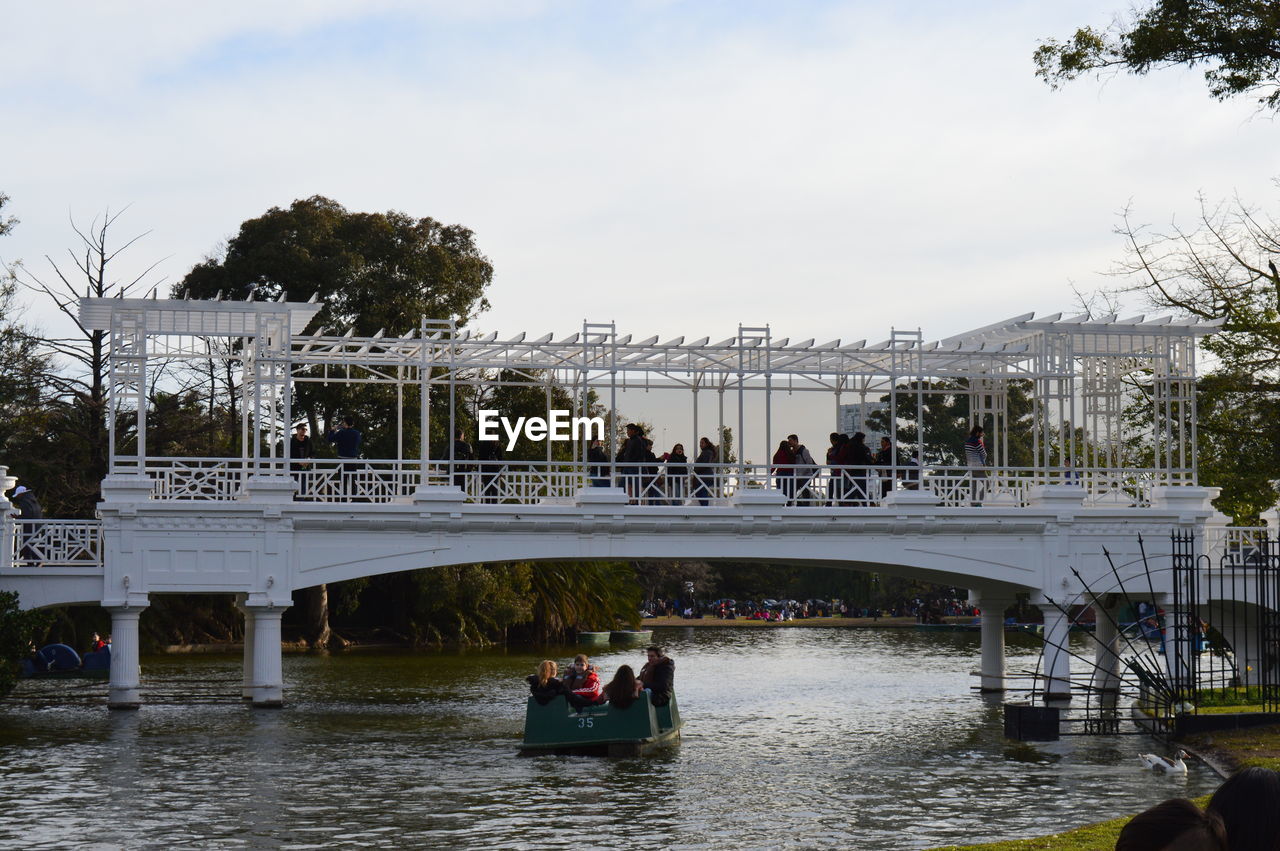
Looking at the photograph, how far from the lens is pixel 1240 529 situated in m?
30.3

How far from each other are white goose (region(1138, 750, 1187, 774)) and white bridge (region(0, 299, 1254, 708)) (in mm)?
5716

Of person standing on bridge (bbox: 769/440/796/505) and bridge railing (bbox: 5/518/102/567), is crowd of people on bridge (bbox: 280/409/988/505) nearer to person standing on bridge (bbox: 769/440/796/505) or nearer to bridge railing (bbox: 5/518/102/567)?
person standing on bridge (bbox: 769/440/796/505)

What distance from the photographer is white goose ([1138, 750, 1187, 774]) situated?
66.4ft

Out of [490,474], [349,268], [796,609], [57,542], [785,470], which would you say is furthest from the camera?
[796,609]

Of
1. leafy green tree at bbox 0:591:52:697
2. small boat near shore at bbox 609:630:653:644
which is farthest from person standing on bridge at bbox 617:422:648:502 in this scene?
small boat near shore at bbox 609:630:653:644

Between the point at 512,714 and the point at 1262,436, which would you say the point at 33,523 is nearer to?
the point at 512,714

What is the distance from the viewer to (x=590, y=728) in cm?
2341

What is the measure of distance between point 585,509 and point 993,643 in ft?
37.9

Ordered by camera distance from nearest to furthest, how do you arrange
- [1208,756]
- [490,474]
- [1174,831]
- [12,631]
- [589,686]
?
[1174,831] → [1208,756] → [589,686] → [12,631] → [490,474]

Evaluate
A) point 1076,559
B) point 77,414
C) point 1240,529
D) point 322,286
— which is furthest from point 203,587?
point 322,286

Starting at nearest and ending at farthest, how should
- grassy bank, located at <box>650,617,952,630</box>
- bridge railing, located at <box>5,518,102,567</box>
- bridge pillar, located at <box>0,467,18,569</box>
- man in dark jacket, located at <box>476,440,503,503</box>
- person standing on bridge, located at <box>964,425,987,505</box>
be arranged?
bridge pillar, located at <box>0,467,18,569</box>
bridge railing, located at <box>5,518,102,567</box>
man in dark jacket, located at <box>476,440,503,503</box>
person standing on bridge, located at <box>964,425,987,505</box>
grassy bank, located at <box>650,617,952,630</box>

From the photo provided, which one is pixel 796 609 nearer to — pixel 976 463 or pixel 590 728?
pixel 976 463

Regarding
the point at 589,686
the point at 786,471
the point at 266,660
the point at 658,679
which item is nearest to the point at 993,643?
the point at 786,471

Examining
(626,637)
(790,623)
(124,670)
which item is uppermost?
(124,670)
